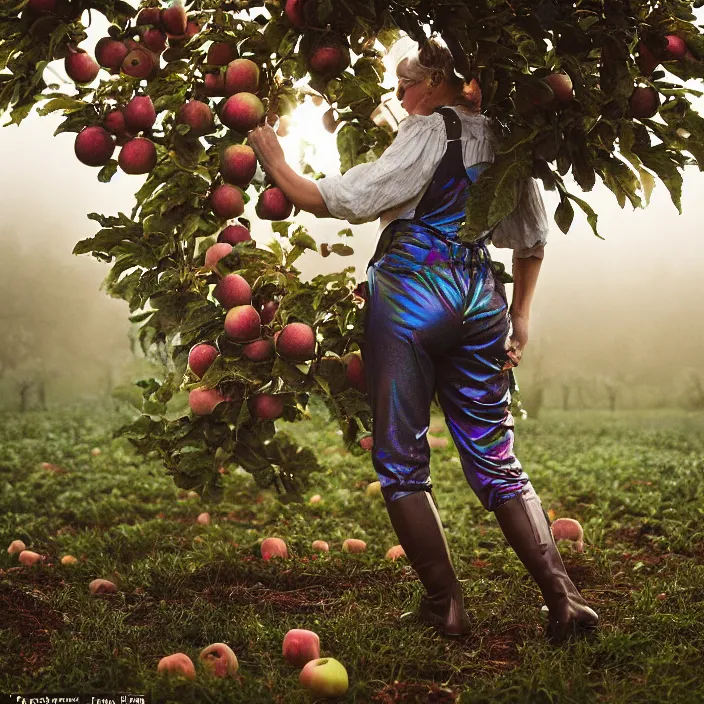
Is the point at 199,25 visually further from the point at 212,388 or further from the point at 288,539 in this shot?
the point at 288,539

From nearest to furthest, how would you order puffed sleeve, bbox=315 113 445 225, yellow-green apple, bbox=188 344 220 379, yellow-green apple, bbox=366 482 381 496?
1. puffed sleeve, bbox=315 113 445 225
2. yellow-green apple, bbox=188 344 220 379
3. yellow-green apple, bbox=366 482 381 496

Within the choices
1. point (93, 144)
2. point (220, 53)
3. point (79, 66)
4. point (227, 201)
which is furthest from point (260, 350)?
point (79, 66)

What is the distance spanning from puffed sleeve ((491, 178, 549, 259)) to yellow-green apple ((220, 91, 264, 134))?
0.76 meters

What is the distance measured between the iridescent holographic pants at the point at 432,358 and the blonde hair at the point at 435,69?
0.40m

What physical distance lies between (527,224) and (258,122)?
0.81m

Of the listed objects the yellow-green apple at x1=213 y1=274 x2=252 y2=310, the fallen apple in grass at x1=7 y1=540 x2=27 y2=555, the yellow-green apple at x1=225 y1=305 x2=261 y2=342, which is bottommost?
the fallen apple in grass at x1=7 y1=540 x2=27 y2=555

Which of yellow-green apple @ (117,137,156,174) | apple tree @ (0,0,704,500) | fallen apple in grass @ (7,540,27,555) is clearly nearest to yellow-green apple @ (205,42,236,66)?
apple tree @ (0,0,704,500)

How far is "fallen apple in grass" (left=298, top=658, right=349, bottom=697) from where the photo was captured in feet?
7.00

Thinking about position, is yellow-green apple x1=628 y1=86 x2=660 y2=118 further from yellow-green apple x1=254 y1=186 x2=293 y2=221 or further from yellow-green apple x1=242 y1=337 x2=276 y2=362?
yellow-green apple x1=242 y1=337 x2=276 y2=362

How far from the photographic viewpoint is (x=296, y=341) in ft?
8.21

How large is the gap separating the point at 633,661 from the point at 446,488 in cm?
230

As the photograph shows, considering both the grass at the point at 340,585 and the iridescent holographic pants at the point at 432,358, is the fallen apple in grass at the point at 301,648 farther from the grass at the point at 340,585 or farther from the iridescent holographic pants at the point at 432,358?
the iridescent holographic pants at the point at 432,358

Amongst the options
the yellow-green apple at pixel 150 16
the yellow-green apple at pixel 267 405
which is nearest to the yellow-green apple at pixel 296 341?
the yellow-green apple at pixel 267 405

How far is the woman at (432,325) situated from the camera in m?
2.40
